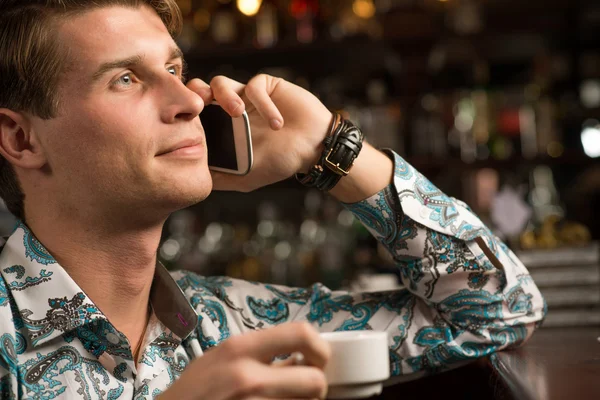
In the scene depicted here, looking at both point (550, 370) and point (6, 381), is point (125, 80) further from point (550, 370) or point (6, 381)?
point (550, 370)

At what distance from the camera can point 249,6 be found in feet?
9.34

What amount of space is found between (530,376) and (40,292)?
2.45ft

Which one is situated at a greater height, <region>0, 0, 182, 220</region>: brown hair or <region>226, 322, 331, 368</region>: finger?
<region>0, 0, 182, 220</region>: brown hair

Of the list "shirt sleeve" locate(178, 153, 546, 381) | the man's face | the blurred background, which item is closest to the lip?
the man's face

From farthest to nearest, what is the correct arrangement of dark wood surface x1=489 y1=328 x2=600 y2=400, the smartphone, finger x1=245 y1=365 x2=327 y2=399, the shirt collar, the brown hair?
1. the smartphone
2. the brown hair
3. the shirt collar
4. dark wood surface x1=489 y1=328 x2=600 y2=400
5. finger x1=245 y1=365 x2=327 y2=399

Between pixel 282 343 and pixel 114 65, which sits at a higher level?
pixel 114 65

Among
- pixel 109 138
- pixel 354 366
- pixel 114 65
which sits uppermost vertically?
pixel 114 65

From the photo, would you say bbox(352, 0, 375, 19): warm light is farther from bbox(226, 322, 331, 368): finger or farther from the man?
bbox(226, 322, 331, 368): finger

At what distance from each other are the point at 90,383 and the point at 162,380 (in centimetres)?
12

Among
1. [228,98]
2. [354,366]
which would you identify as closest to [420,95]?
[228,98]

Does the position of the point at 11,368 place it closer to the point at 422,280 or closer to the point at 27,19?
the point at 27,19

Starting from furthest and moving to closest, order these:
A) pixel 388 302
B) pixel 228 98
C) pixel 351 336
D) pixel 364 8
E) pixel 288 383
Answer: pixel 364 8
pixel 388 302
pixel 228 98
pixel 351 336
pixel 288 383

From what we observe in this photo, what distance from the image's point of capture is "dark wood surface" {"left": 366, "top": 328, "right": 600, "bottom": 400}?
1.00 meters

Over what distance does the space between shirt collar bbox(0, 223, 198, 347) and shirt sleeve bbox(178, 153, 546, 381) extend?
0.27 meters
